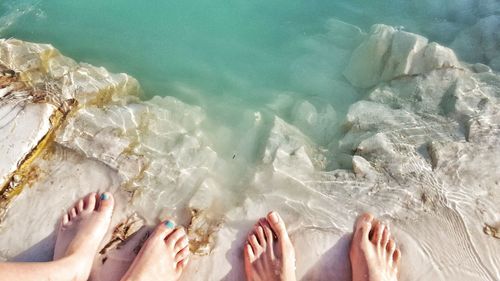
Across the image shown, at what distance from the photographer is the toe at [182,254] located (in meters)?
2.78

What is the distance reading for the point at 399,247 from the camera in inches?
110

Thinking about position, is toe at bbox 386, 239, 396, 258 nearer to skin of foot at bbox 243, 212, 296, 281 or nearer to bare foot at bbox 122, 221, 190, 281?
skin of foot at bbox 243, 212, 296, 281

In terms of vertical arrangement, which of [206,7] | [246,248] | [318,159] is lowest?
[246,248]

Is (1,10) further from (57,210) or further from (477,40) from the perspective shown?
(477,40)

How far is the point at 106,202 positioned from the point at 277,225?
1231 mm

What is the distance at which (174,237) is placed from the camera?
285cm

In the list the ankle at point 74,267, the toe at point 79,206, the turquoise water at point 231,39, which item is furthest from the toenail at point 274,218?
the toe at point 79,206

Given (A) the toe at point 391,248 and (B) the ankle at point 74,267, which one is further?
(A) the toe at point 391,248

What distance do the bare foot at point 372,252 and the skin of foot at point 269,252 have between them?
427mm

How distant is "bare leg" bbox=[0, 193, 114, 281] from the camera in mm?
2455

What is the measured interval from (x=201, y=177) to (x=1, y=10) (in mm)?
2908

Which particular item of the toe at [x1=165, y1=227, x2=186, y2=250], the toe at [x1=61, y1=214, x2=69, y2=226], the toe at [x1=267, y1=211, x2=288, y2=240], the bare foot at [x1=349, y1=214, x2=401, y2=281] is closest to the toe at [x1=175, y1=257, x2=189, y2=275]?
the toe at [x1=165, y1=227, x2=186, y2=250]

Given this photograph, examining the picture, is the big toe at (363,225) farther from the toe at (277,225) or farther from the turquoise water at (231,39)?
the turquoise water at (231,39)

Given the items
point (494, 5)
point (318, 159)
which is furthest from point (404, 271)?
point (494, 5)
